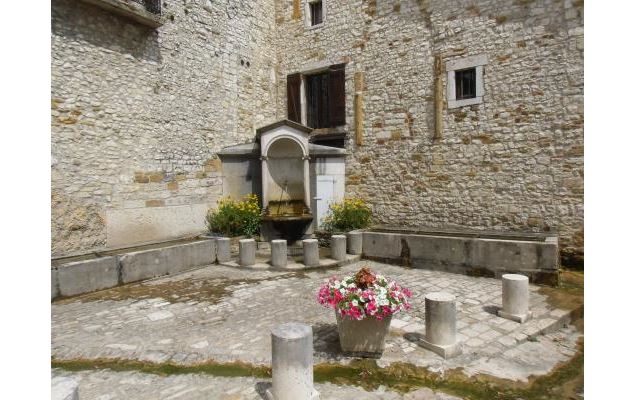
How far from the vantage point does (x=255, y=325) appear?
466 centimetres

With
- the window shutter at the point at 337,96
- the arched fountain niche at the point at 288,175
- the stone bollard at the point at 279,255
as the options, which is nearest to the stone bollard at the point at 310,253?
the stone bollard at the point at 279,255

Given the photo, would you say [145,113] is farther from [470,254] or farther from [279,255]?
[470,254]

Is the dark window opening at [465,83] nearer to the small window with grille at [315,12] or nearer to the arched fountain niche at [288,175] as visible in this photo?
the arched fountain niche at [288,175]

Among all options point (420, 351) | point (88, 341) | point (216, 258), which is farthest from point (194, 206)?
point (420, 351)

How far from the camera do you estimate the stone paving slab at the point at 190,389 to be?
3.13m

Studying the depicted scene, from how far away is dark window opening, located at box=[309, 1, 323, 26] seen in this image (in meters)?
11.7

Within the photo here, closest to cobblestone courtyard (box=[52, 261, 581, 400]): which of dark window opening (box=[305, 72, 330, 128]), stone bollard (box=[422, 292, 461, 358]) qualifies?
stone bollard (box=[422, 292, 461, 358])

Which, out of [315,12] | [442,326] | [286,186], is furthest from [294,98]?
[442,326]

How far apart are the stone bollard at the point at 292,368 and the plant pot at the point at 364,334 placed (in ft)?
2.87

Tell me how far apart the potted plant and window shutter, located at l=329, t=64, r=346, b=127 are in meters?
7.94

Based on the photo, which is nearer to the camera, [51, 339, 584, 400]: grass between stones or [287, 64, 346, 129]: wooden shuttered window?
[51, 339, 584, 400]: grass between stones

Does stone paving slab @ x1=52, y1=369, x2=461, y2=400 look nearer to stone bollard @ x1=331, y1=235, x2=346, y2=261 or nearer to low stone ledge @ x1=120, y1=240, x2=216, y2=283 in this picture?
low stone ledge @ x1=120, y1=240, x2=216, y2=283

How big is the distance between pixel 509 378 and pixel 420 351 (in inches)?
33.2

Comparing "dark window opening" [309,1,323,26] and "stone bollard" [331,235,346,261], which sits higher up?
"dark window opening" [309,1,323,26]
